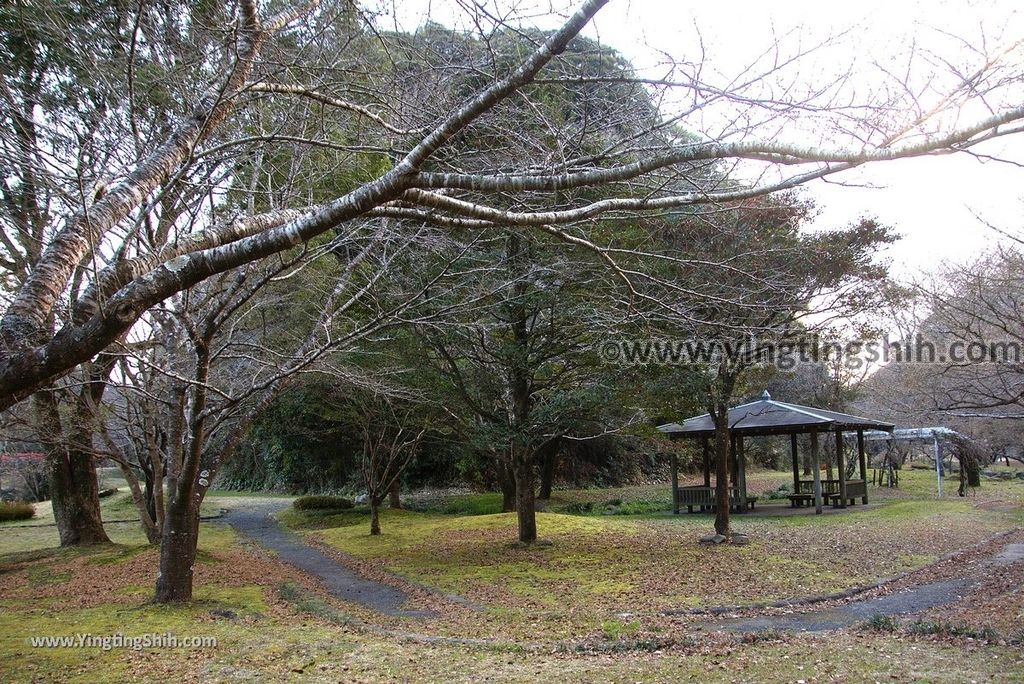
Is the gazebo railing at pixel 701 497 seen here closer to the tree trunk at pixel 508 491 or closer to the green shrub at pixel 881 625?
the tree trunk at pixel 508 491

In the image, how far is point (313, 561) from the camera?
1330 cm

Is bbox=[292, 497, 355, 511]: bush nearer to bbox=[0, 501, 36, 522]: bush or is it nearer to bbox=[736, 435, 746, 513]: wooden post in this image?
bbox=[0, 501, 36, 522]: bush


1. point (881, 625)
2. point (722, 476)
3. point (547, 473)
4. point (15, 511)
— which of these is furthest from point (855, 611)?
point (15, 511)

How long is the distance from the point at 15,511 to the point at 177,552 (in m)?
17.0

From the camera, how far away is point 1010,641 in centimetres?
557

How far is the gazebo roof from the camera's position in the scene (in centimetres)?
1853

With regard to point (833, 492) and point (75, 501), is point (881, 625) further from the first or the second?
point (833, 492)

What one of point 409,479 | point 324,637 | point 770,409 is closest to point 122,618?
point 324,637

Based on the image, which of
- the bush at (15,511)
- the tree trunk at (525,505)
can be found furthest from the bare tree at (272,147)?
the bush at (15,511)

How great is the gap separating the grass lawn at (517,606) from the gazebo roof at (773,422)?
2374mm

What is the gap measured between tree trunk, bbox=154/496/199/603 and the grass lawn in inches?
9.7

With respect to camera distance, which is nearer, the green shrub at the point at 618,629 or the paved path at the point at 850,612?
the green shrub at the point at 618,629

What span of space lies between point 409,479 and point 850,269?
1765 centimetres

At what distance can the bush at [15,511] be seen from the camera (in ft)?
→ 68.2
